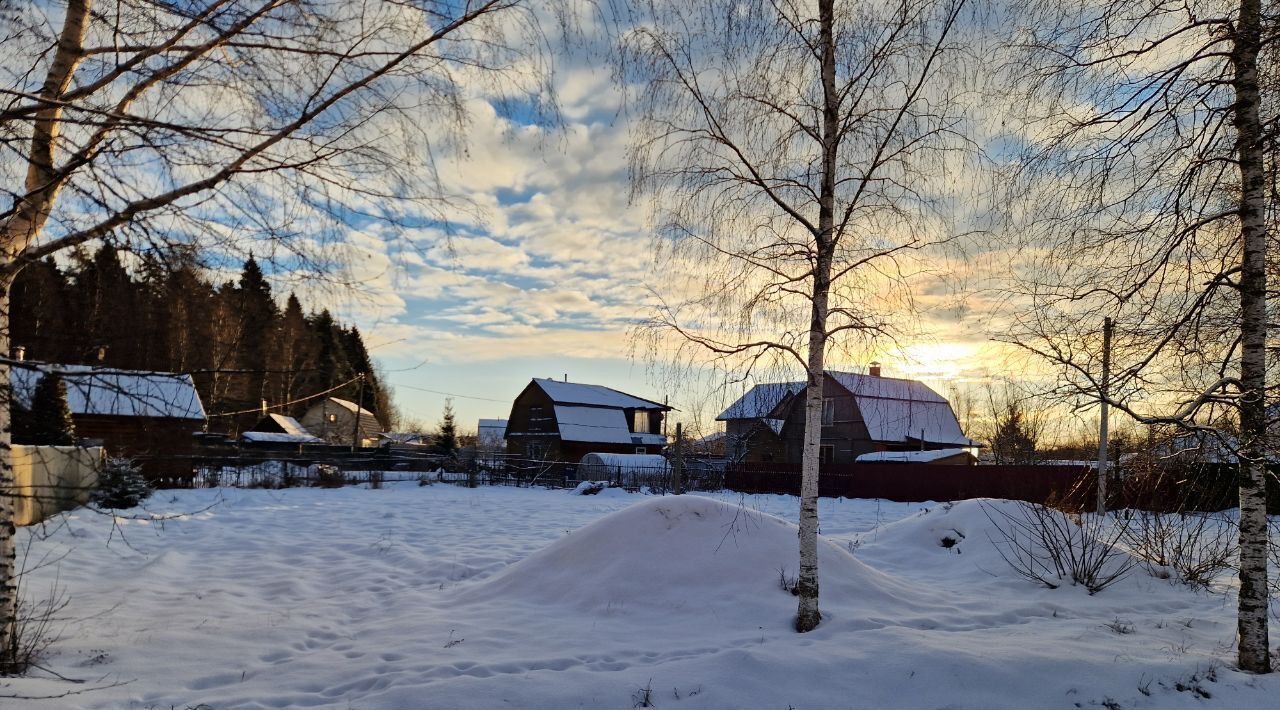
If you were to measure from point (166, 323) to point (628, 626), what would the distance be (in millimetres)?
4739

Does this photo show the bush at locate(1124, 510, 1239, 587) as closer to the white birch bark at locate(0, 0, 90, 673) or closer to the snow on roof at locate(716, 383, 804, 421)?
the snow on roof at locate(716, 383, 804, 421)

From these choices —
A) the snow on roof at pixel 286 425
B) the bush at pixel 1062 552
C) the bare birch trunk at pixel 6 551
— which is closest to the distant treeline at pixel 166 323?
the bare birch trunk at pixel 6 551

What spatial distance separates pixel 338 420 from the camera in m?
53.7

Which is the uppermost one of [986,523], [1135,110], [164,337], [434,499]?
[1135,110]

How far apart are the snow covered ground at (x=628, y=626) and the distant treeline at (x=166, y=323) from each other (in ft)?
5.64

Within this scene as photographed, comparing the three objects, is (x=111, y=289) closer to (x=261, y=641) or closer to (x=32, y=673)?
(x=32, y=673)

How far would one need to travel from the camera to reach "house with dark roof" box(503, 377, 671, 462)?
38812 millimetres

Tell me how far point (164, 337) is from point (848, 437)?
34.7 m

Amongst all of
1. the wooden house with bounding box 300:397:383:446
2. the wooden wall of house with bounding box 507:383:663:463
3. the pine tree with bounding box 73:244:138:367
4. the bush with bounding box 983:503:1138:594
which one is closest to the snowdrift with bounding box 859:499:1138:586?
the bush with bounding box 983:503:1138:594

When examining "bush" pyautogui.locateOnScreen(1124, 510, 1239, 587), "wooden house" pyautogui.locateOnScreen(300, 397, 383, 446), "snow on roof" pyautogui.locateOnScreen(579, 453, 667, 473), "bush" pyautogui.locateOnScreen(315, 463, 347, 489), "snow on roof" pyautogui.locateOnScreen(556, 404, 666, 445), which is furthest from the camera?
"wooden house" pyautogui.locateOnScreen(300, 397, 383, 446)

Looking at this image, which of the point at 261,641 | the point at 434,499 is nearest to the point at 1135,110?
the point at 261,641

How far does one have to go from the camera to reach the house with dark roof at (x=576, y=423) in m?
38.8

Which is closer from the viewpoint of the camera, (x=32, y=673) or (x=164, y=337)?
(x=164, y=337)

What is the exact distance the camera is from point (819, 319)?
19.9 feet
